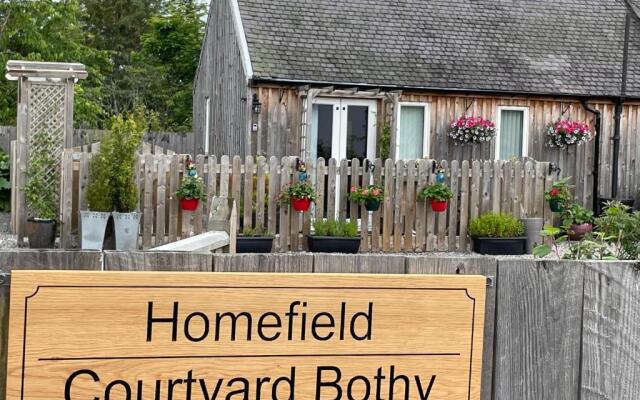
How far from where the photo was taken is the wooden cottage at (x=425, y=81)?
688 inches

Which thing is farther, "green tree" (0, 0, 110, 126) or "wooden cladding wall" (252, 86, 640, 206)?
"green tree" (0, 0, 110, 126)

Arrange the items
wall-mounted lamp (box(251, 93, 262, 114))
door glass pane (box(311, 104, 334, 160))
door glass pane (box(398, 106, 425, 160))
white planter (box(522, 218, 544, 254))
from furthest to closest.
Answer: door glass pane (box(398, 106, 425, 160))
door glass pane (box(311, 104, 334, 160))
wall-mounted lamp (box(251, 93, 262, 114))
white planter (box(522, 218, 544, 254))

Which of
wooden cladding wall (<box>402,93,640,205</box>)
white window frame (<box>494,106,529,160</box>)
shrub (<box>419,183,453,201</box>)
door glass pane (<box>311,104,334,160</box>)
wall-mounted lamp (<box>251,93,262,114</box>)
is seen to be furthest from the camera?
white window frame (<box>494,106,529,160</box>)

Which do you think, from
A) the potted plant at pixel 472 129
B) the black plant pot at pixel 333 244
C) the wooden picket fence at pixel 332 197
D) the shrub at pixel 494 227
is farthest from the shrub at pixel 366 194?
the potted plant at pixel 472 129

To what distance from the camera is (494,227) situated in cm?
1446

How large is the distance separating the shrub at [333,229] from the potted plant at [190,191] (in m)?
1.88

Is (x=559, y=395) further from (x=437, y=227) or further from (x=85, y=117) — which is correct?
(x=85, y=117)

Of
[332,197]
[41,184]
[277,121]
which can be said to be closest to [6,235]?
[41,184]

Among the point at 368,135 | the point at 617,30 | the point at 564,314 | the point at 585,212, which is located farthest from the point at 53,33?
the point at 564,314

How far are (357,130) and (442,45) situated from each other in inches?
116

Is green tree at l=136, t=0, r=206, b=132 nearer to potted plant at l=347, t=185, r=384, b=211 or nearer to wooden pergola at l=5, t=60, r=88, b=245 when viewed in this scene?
wooden pergola at l=5, t=60, r=88, b=245

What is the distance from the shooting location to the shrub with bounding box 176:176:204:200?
1327 centimetres

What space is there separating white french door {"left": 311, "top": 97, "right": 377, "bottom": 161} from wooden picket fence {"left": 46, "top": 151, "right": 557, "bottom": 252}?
2786 millimetres

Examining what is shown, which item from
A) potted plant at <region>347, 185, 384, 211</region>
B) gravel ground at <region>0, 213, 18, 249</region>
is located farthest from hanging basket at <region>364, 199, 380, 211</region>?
gravel ground at <region>0, 213, 18, 249</region>
